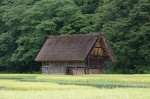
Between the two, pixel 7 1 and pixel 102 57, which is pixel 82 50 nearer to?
pixel 102 57

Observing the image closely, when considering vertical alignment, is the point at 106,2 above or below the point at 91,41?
above

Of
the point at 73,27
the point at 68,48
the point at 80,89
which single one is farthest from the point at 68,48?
the point at 80,89

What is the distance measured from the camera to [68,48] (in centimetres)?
5097

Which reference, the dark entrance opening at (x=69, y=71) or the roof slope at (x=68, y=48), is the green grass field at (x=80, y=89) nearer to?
the roof slope at (x=68, y=48)

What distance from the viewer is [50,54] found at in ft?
172

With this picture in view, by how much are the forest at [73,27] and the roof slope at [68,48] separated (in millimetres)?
4192

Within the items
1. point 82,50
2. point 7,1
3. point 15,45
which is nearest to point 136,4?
point 82,50

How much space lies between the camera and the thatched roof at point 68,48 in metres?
48.5

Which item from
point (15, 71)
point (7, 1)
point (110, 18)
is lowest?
point (15, 71)

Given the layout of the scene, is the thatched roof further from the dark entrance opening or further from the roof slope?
the dark entrance opening

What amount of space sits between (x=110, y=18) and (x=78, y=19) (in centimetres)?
577

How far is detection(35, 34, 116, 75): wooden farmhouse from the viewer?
48.7 m

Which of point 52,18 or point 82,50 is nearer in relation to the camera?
point 82,50

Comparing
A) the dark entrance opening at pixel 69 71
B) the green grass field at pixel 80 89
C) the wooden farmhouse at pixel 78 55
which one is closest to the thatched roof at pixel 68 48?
the wooden farmhouse at pixel 78 55
